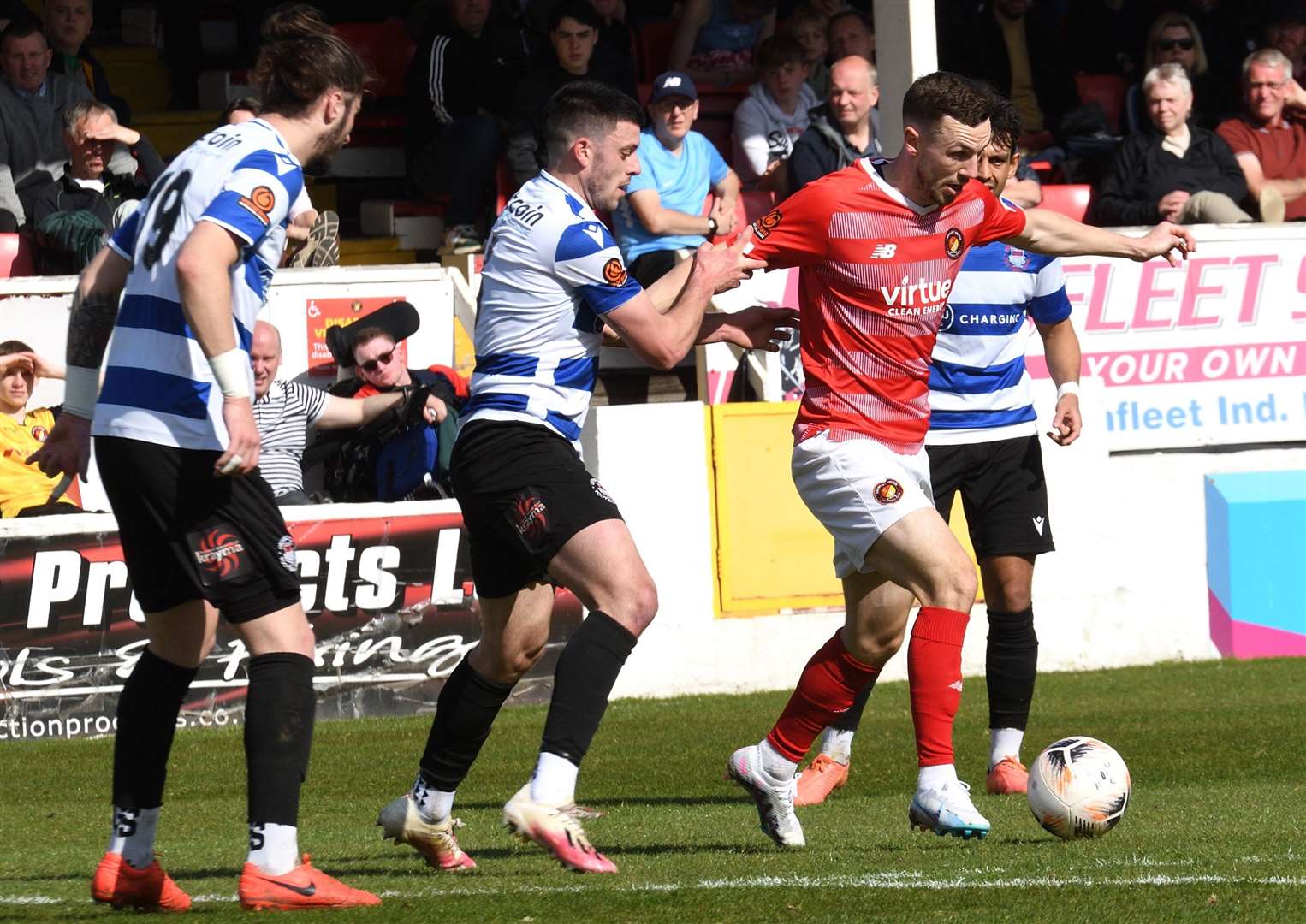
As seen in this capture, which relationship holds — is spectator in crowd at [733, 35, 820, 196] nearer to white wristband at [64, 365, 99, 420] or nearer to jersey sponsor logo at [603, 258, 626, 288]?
jersey sponsor logo at [603, 258, 626, 288]

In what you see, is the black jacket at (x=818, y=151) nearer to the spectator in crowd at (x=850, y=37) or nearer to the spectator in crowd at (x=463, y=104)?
the spectator in crowd at (x=850, y=37)

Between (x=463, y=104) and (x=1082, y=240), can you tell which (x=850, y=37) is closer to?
(x=463, y=104)

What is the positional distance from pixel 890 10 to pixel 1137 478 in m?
3.47

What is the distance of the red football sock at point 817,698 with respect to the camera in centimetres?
634

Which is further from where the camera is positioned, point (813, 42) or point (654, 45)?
point (654, 45)

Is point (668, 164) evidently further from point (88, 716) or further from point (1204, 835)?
point (1204, 835)

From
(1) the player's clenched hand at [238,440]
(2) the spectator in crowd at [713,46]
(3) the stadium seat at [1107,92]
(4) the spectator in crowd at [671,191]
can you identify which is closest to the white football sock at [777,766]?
(1) the player's clenched hand at [238,440]

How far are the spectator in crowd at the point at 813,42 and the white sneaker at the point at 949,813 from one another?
976 cm

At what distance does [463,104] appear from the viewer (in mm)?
14305

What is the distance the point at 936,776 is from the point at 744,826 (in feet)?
3.46

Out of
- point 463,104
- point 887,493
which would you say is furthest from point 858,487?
point 463,104

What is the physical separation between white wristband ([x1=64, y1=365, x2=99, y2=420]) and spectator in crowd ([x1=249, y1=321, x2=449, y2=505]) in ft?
19.0

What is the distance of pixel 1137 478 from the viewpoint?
12219mm

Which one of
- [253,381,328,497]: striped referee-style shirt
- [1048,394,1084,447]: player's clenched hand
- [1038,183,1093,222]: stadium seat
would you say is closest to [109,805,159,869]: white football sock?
[1048,394,1084,447]: player's clenched hand
